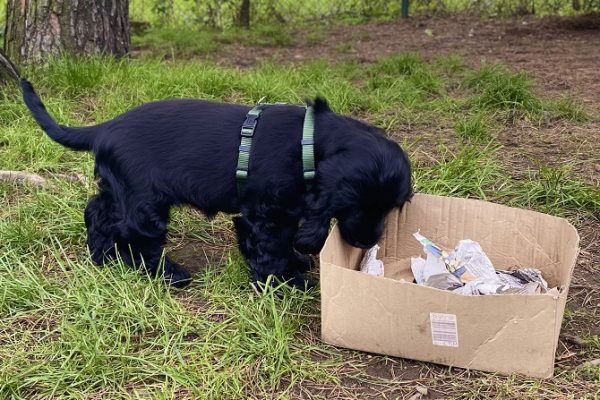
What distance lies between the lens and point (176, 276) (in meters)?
2.89

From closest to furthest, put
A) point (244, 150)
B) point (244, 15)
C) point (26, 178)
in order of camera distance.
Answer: point (244, 150), point (26, 178), point (244, 15)

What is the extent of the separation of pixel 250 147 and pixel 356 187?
0.45 meters

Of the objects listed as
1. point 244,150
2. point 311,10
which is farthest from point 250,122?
point 311,10

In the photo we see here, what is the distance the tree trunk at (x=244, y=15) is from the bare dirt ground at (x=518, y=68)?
2.66 ft

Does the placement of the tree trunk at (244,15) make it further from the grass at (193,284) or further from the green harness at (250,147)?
the green harness at (250,147)

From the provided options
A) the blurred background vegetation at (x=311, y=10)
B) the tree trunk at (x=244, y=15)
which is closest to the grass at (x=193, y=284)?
the tree trunk at (x=244, y=15)

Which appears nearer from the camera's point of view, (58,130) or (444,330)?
(444,330)

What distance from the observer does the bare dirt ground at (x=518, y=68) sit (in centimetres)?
235

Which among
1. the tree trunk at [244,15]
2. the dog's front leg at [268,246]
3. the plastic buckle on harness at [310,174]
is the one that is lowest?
the dog's front leg at [268,246]

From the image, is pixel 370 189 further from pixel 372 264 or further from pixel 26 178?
pixel 26 178

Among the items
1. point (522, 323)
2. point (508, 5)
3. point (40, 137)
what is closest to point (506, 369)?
point (522, 323)

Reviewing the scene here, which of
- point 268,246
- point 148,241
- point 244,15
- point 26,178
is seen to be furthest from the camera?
point 244,15

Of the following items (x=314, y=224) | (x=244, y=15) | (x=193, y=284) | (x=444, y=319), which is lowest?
(x=193, y=284)

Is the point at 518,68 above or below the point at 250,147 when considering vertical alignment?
below
